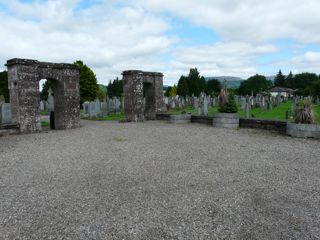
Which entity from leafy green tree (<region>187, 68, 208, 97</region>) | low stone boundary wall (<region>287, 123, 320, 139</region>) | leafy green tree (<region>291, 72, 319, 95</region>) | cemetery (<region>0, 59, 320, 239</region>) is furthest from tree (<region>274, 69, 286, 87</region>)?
low stone boundary wall (<region>287, 123, 320, 139</region>)

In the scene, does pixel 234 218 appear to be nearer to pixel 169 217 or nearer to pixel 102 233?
pixel 169 217

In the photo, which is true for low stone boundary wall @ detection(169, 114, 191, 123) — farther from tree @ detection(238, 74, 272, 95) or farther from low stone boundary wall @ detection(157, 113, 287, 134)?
tree @ detection(238, 74, 272, 95)

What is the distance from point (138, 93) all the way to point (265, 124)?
336 inches

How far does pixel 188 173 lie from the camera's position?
6027mm

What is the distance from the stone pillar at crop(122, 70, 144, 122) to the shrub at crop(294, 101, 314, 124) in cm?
1005

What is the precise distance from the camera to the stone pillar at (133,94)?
1770cm

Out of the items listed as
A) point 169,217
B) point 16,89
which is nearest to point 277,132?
point 169,217

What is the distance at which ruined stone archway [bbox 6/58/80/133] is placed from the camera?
42.0 ft

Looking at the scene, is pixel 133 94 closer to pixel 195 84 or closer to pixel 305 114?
pixel 305 114

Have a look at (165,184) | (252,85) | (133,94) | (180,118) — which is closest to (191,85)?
(252,85)

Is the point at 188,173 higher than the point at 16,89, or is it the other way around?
the point at 16,89

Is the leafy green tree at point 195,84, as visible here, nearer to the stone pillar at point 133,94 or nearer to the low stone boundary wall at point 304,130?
the stone pillar at point 133,94

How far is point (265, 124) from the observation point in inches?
500

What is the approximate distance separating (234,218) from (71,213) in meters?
2.42
